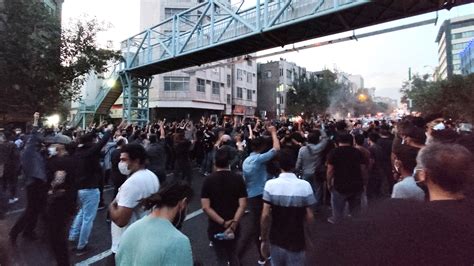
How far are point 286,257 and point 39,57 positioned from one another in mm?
17751

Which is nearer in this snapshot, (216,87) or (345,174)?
(345,174)

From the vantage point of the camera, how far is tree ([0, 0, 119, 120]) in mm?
16281

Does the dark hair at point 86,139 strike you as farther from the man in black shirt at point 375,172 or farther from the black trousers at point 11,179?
the man in black shirt at point 375,172

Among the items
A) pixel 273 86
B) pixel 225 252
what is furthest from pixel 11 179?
pixel 273 86

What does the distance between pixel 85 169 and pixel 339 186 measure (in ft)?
13.9

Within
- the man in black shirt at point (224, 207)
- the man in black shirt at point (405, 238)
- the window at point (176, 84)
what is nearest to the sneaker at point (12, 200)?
the man in black shirt at point (224, 207)

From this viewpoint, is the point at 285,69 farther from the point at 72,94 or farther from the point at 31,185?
the point at 31,185

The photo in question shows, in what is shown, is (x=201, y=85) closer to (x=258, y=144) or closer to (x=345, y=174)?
(x=345, y=174)

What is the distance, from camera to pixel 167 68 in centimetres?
2489

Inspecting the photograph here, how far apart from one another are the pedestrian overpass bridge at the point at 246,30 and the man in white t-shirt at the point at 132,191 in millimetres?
11111

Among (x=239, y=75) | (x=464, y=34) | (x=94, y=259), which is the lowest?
(x=94, y=259)

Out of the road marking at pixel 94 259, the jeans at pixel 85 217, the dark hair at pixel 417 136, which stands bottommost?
the road marking at pixel 94 259

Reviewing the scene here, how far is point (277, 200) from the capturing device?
11.9 ft

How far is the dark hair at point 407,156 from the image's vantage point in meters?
3.83
